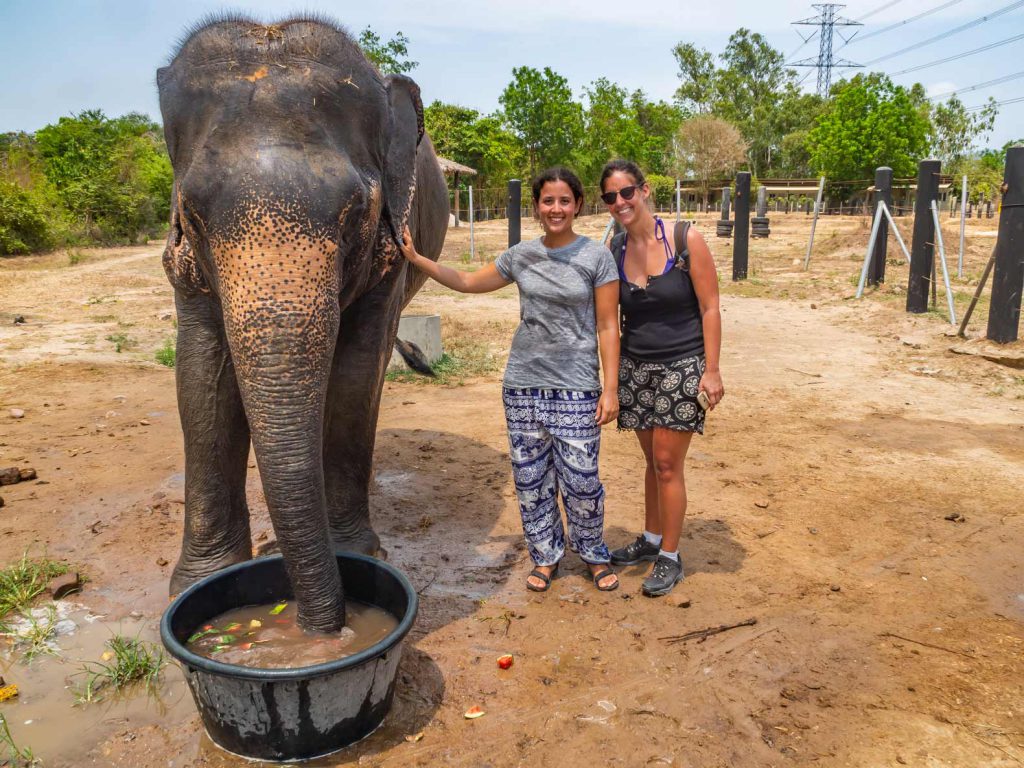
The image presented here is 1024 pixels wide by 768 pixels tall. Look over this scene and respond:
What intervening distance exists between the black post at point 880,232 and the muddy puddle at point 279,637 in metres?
12.2

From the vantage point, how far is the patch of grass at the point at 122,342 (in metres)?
9.64

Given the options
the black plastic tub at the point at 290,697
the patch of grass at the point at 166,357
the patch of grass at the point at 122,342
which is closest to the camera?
the black plastic tub at the point at 290,697

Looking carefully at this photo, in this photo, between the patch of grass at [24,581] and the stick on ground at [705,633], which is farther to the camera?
the patch of grass at [24,581]

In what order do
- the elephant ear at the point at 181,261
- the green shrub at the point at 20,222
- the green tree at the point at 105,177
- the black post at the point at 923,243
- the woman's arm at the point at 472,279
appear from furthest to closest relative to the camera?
the green tree at the point at 105,177 → the green shrub at the point at 20,222 → the black post at the point at 923,243 → the woman's arm at the point at 472,279 → the elephant ear at the point at 181,261

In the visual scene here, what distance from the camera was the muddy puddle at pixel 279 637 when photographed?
9.22ft

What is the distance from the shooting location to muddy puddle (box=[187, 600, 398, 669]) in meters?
2.81

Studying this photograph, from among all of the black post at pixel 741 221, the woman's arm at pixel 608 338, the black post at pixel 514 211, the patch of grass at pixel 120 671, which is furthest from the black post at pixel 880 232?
the patch of grass at pixel 120 671

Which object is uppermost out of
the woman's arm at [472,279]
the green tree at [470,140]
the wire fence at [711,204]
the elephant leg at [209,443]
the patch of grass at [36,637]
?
the green tree at [470,140]

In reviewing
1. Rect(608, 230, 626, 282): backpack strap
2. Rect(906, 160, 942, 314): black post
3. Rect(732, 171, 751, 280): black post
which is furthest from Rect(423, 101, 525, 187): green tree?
Rect(608, 230, 626, 282): backpack strap

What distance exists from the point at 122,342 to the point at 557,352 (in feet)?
26.2

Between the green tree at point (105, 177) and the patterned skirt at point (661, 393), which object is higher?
the green tree at point (105, 177)

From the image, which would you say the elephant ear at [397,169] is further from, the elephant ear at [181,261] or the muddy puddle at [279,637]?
the muddy puddle at [279,637]

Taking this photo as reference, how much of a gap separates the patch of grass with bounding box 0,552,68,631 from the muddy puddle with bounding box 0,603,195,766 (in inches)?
12.2

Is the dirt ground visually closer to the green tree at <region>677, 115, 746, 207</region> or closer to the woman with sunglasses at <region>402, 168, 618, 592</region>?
the woman with sunglasses at <region>402, 168, 618, 592</region>
